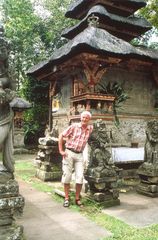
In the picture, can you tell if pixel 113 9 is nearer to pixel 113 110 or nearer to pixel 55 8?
pixel 113 110

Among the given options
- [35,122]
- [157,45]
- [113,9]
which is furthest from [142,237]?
[157,45]

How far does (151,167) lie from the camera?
7.57m

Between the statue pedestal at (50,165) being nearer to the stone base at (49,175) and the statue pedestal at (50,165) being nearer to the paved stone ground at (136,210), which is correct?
the stone base at (49,175)

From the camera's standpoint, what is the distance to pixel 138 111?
1183cm

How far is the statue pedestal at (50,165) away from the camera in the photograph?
9.33 meters

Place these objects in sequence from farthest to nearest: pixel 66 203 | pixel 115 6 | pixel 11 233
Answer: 1. pixel 115 6
2. pixel 66 203
3. pixel 11 233

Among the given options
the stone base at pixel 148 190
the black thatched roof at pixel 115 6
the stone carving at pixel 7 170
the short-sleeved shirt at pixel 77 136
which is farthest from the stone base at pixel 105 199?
the black thatched roof at pixel 115 6

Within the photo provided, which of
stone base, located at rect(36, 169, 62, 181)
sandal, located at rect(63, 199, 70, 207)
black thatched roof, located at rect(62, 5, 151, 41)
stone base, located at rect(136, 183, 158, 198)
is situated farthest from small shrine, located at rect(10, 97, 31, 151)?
sandal, located at rect(63, 199, 70, 207)

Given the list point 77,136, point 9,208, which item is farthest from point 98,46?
point 9,208

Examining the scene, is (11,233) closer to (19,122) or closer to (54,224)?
(54,224)

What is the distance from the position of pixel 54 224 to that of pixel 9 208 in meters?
1.48

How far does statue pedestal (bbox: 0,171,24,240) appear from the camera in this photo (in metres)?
3.97

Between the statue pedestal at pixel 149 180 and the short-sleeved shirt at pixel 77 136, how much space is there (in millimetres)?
2003

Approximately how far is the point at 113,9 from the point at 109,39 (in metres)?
4.29
